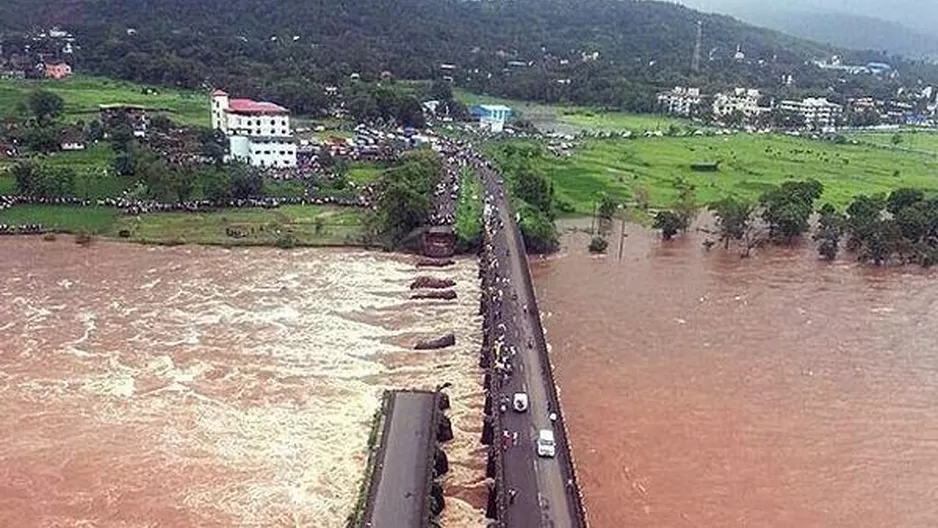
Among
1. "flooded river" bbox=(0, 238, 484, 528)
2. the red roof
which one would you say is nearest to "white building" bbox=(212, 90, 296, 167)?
the red roof

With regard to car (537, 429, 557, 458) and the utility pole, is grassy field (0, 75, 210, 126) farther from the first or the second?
the utility pole

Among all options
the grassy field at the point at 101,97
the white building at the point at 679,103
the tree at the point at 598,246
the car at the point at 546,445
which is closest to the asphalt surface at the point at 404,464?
the car at the point at 546,445

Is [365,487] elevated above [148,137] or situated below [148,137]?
below

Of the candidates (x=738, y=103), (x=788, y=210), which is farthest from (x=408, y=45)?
(x=788, y=210)

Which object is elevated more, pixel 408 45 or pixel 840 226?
pixel 408 45

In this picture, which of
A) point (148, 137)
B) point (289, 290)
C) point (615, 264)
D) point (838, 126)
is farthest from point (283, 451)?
point (838, 126)

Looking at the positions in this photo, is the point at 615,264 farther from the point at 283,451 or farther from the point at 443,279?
the point at 283,451

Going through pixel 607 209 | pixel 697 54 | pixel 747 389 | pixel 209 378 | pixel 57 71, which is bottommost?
pixel 209 378

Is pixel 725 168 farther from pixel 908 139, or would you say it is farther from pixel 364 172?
pixel 908 139
